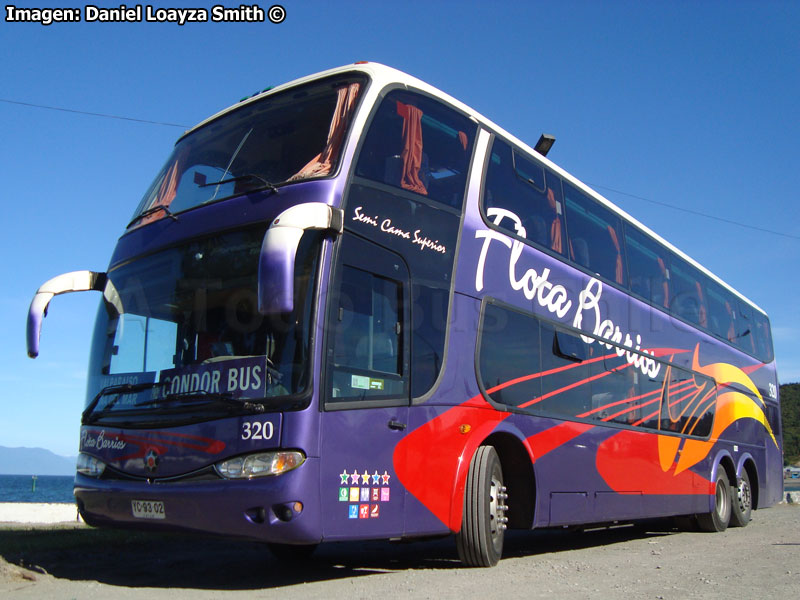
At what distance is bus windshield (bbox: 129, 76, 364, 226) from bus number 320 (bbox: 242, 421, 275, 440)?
2008mm

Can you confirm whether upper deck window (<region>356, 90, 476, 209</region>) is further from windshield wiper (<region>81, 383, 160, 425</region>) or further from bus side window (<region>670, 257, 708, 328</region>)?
bus side window (<region>670, 257, 708, 328</region>)

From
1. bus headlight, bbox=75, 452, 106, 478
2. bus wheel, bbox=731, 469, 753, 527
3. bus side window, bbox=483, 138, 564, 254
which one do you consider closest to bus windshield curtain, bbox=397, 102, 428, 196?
bus side window, bbox=483, 138, 564, 254

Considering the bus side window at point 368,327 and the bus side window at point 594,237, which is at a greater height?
the bus side window at point 594,237

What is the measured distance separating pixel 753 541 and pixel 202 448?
8.70 metres

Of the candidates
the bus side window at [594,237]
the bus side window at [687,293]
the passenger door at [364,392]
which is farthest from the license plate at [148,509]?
the bus side window at [687,293]

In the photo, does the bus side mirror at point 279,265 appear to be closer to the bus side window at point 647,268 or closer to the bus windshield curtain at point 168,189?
the bus windshield curtain at point 168,189

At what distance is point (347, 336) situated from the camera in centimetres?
636

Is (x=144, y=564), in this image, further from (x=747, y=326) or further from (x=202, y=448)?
(x=747, y=326)

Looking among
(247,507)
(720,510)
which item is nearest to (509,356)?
(247,507)

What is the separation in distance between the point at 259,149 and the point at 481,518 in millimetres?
4057

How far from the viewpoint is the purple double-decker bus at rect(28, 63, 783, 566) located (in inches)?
237

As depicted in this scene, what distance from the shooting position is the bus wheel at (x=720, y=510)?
14.0m

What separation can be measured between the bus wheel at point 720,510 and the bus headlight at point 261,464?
10463 millimetres

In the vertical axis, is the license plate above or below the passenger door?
below
